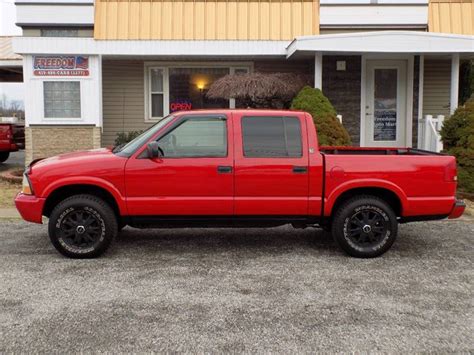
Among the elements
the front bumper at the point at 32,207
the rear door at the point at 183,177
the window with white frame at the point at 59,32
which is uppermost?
the window with white frame at the point at 59,32

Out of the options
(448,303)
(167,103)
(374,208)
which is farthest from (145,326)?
(167,103)

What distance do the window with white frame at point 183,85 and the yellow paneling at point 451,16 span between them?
504 centimetres

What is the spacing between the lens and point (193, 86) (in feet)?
49.6

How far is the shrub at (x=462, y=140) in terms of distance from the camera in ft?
35.4

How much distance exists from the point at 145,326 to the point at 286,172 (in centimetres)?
263

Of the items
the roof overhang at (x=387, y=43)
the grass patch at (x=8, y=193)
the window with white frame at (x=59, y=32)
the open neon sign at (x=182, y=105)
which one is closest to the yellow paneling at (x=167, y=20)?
the open neon sign at (x=182, y=105)

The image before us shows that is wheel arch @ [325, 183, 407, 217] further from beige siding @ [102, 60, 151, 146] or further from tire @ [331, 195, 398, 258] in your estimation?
beige siding @ [102, 60, 151, 146]

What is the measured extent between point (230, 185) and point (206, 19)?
876 centimetres

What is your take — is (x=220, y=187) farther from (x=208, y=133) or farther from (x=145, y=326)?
(x=145, y=326)

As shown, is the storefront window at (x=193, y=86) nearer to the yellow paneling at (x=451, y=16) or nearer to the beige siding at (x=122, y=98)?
the beige siding at (x=122, y=98)

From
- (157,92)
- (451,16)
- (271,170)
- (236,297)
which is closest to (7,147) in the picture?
(157,92)

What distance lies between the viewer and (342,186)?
6227mm

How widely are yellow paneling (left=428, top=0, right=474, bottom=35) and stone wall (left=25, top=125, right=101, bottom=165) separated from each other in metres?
9.02

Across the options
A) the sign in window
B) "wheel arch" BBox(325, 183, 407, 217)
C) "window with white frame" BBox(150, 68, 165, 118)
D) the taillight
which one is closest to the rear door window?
"wheel arch" BBox(325, 183, 407, 217)
